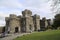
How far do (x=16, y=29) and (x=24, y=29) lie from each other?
120 inches

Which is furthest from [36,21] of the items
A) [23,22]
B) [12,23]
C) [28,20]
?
[12,23]

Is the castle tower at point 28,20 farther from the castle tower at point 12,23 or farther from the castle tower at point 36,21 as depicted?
the castle tower at point 12,23

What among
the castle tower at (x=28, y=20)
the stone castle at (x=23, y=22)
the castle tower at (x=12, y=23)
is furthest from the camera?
the castle tower at (x=28, y=20)

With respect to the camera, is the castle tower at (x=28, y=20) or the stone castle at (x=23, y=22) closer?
the stone castle at (x=23, y=22)

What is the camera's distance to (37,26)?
59875mm

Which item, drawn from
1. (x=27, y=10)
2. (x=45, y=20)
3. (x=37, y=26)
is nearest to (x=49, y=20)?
(x=45, y=20)

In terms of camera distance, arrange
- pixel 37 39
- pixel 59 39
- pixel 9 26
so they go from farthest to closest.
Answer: pixel 9 26 → pixel 37 39 → pixel 59 39

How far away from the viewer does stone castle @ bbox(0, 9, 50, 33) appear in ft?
180

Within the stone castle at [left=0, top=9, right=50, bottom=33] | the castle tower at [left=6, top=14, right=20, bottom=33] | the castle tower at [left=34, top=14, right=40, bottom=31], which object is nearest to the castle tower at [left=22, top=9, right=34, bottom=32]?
the stone castle at [left=0, top=9, right=50, bottom=33]

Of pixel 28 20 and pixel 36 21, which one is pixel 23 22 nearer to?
pixel 28 20

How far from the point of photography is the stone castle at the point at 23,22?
5475 centimetres

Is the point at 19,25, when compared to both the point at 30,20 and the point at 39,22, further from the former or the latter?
the point at 39,22

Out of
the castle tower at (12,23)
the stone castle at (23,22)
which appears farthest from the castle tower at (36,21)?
the castle tower at (12,23)

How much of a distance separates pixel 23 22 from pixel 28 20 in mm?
1919
